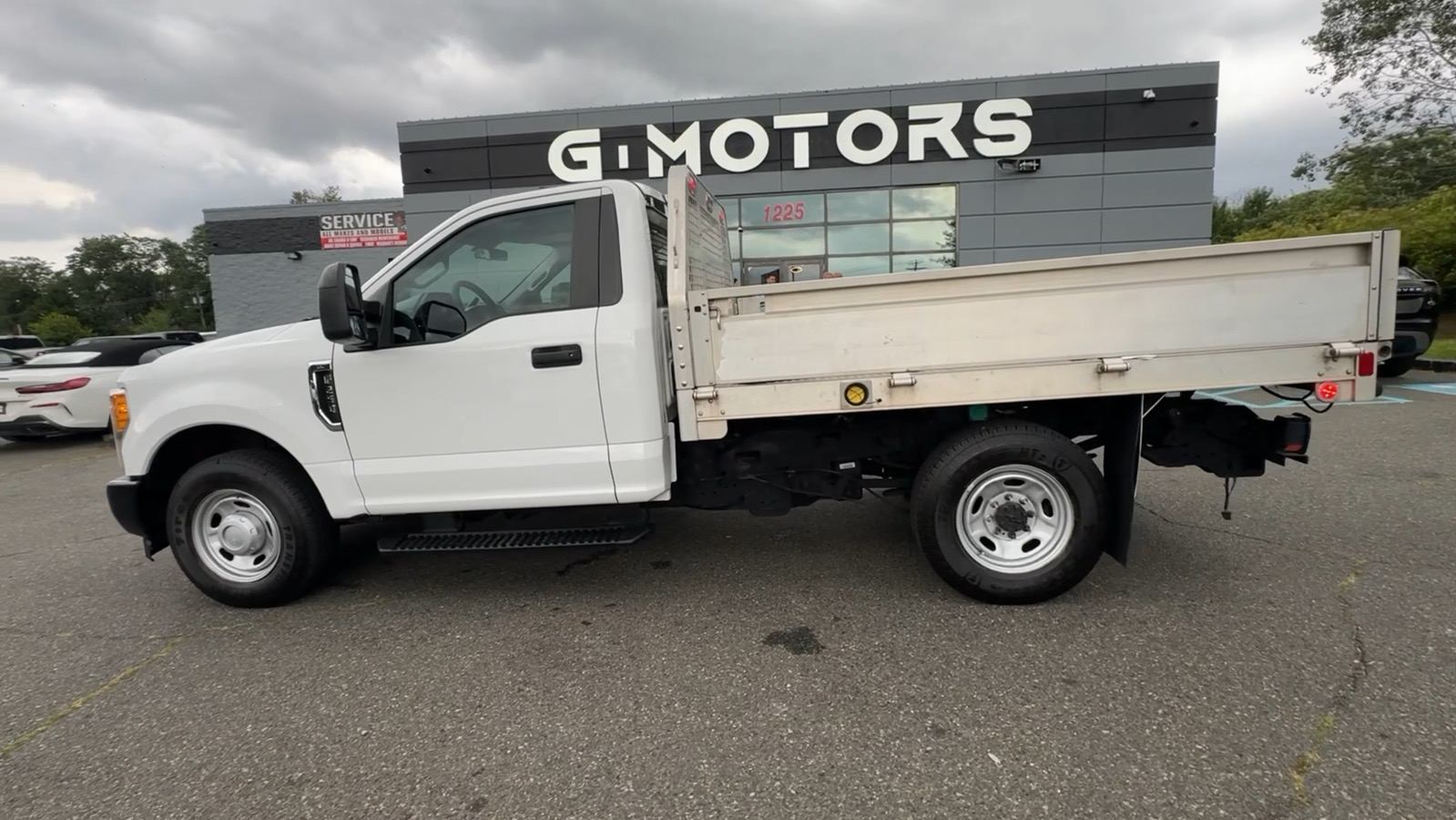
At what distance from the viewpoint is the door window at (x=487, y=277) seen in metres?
3.52

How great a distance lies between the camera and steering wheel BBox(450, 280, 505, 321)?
3531 mm

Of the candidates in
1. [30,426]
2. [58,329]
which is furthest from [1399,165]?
[58,329]

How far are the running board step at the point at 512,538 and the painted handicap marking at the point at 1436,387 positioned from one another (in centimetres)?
1094

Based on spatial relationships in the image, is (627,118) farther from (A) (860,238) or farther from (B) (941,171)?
(B) (941,171)

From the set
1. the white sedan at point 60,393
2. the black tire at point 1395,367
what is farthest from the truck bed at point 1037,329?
the white sedan at point 60,393

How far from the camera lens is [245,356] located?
365 cm

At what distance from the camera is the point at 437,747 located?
8.48 ft

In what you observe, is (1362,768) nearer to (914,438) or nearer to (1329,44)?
(914,438)

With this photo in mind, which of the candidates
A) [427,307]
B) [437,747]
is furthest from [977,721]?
[427,307]

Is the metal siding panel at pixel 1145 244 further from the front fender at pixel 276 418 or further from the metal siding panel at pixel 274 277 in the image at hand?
the metal siding panel at pixel 274 277

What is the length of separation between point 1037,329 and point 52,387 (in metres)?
12.4

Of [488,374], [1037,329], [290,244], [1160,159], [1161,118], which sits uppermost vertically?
[1161,118]

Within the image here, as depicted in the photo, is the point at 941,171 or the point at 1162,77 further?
the point at 941,171

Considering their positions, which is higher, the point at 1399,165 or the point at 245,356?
the point at 1399,165
